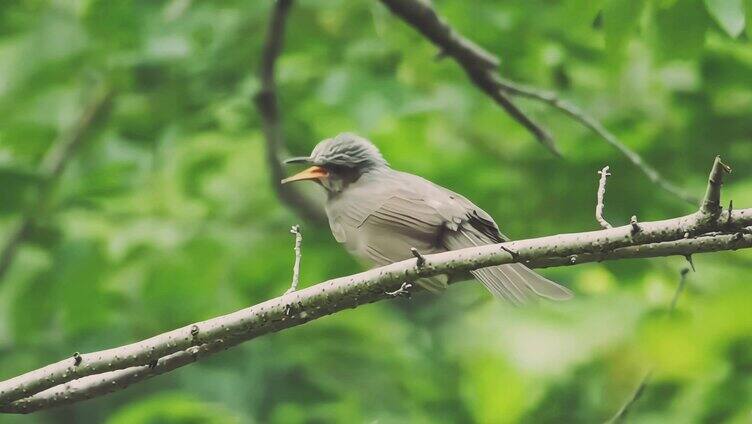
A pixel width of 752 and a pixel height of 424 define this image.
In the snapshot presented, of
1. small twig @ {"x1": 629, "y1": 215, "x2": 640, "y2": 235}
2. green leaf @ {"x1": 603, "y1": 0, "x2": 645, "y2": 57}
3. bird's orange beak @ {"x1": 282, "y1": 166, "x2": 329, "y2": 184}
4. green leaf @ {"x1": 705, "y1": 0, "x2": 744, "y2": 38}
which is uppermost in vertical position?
green leaf @ {"x1": 603, "y1": 0, "x2": 645, "y2": 57}

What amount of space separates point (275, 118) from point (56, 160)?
4.90 ft

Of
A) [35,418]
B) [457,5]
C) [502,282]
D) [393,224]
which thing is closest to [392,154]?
[457,5]

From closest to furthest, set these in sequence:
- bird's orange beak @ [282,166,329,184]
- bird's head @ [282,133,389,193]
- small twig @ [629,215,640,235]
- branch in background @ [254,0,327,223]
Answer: small twig @ [629,215,640,235], bird's orange beak @ [282,166,329,184], bird's head @ [282,133,389,193], branch in background @ [254,0,327,223]

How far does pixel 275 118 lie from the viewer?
18.4 feet

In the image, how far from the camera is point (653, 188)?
5480mm

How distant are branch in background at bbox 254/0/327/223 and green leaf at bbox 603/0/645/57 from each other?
194 cm

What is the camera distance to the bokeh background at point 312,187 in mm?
5273

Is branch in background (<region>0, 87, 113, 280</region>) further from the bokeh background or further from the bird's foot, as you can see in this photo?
the bird's foot

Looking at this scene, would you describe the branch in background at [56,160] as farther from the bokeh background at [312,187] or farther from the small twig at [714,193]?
the small twig at [714,193]

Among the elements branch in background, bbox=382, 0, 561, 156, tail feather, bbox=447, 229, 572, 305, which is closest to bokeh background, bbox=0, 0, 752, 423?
branch in background, bbox=382, 0, 561, 156

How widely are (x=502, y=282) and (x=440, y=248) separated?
334 mm

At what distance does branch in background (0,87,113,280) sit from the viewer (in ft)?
19.0

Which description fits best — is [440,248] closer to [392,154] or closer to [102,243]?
[392,154]

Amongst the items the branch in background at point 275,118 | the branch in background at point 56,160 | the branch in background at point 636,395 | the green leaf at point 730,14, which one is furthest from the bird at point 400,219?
the branch in background at point 56,160
